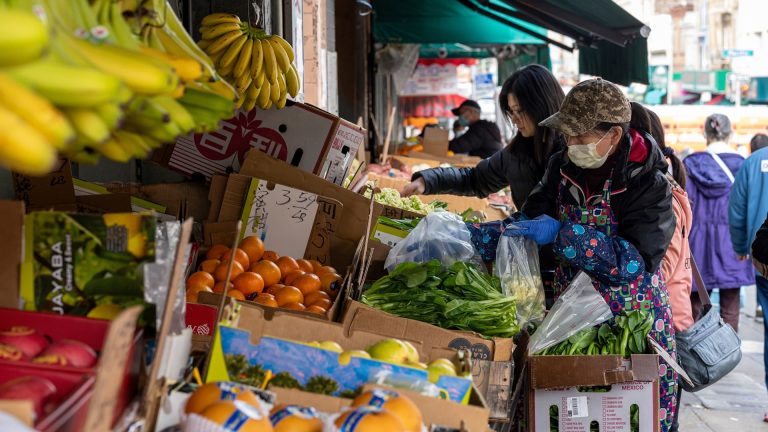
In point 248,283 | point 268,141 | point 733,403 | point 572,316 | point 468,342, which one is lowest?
point 733,403

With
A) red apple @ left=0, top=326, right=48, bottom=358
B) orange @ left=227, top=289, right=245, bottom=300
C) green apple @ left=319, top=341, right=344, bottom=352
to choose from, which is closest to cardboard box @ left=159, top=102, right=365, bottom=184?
orange @ left=227, top=289, right=245, bottom=300

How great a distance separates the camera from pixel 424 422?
94.7 inches

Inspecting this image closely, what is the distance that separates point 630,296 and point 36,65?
3227 millimetres

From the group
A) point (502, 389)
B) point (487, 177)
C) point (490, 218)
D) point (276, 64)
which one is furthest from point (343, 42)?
point (502, 389)

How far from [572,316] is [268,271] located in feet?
4.51

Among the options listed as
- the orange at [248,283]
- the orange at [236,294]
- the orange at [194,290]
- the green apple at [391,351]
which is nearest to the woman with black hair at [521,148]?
the orange at [248,283]

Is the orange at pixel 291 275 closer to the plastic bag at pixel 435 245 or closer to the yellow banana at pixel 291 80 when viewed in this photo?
the plastic bag at pixel 435 245

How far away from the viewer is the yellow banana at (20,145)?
1.40 metres

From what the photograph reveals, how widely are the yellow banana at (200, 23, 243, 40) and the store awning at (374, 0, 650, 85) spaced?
506 cm

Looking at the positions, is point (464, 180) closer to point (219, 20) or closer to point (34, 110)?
point (219, 20)

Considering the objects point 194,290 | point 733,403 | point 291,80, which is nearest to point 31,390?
point 194,290

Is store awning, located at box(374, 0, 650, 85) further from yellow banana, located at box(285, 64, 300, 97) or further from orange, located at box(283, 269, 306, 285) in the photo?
orange, located at box(283, 269, 306, 285)

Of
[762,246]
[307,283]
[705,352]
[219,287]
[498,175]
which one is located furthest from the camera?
[498,175]

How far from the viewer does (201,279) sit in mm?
3801
